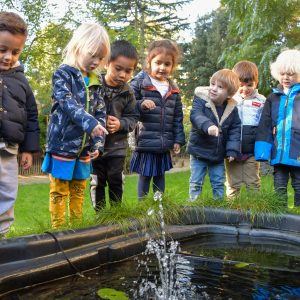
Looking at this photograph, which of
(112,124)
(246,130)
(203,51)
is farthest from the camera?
(203,51)

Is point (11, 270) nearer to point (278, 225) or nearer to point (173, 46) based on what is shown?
point (278, 225)

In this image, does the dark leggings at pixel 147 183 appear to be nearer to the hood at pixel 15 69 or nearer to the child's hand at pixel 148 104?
the child's hand at pixel 148 104

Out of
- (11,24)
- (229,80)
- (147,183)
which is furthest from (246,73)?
(11,24)

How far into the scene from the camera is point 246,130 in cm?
420

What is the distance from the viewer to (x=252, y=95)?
4367 mm

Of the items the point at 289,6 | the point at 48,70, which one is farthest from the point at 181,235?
the point at 48,70

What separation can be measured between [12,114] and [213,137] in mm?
1898

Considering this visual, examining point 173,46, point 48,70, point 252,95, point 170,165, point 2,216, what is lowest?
point 2,216

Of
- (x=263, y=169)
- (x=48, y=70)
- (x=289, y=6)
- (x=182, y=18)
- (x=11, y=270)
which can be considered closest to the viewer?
(x=11, y=270)

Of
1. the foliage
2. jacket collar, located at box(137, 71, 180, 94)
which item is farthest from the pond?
the foliage

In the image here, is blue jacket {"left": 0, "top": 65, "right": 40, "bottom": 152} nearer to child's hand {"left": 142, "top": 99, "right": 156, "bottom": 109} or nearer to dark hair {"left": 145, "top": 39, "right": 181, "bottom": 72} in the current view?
child's hand {"left": 142, "top": 99, "right": 156, "bottom": 109}

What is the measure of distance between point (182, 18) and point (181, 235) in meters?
27.7

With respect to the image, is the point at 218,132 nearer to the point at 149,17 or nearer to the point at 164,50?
the point at 164,50

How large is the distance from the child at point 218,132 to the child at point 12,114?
5.10 feet
